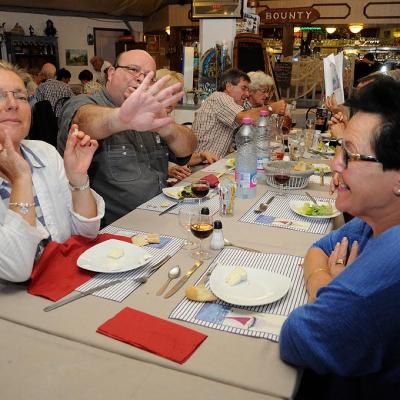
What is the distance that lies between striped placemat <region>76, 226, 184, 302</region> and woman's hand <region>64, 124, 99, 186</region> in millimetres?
Answer: 279

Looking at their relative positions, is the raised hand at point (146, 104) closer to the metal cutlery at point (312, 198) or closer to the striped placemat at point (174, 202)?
the striped placemat at point (174, 202)

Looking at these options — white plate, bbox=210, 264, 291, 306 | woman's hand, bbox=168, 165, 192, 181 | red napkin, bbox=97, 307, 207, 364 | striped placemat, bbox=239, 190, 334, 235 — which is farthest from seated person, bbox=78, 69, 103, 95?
red napkin, bbox=97, 307, 207, 364

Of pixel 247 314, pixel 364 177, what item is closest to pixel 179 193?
pixel 247 314

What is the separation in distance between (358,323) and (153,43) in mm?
14284

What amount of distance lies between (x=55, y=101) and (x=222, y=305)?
230 inches

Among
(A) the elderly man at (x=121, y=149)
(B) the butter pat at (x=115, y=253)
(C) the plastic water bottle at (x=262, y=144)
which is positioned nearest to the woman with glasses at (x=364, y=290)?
(B) the butter pat at (x=115, y=253)

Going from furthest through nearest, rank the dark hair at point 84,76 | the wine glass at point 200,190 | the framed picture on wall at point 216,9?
the dark hair at point 84,76 < the framed picture on wall at point 216,9 < the wine glass at point 200,190

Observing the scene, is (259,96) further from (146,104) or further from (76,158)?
(76,158)

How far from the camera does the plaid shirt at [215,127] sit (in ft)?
12.8

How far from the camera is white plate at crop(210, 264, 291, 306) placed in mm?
1178

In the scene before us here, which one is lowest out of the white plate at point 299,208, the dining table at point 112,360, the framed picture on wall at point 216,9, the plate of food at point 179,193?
the dining table at point 112,360

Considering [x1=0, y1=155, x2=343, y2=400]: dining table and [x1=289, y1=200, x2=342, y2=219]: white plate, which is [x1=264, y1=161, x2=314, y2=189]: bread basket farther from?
[x1=0, y1=155, x2=343, y2=400]: dining table

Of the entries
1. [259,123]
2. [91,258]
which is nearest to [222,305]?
[91,258]

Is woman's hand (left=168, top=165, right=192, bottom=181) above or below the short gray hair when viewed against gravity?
below
